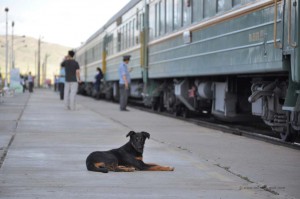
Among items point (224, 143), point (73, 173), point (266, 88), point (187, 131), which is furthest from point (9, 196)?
point (187, 131)

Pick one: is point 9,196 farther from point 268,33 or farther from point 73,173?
point 268,33

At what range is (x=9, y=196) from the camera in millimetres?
5988

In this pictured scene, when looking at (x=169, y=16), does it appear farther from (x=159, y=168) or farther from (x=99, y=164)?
(x=99, y=164)

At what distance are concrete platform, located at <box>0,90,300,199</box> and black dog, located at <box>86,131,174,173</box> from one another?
14 centimetres

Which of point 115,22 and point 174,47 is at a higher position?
point 115,22

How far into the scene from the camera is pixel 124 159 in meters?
7.69

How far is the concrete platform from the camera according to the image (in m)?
6.34

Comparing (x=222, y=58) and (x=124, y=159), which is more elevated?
(x=222, y=58)

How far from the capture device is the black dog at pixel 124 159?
24.7 ft

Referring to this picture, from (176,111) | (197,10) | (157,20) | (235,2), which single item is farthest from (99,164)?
(157,20)

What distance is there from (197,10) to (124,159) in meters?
8.16

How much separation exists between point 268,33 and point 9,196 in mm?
5965

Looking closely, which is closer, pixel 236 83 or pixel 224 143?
pixel 224 143

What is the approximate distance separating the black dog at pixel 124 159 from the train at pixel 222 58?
2.83 m
